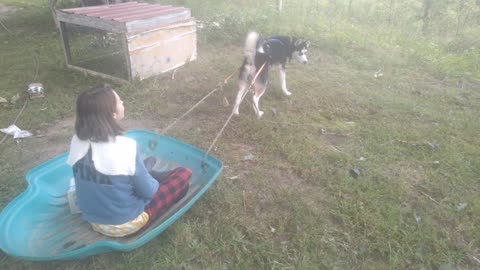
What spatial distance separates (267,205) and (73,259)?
1613 mm

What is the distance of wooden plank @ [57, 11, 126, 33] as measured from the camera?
4.83 m

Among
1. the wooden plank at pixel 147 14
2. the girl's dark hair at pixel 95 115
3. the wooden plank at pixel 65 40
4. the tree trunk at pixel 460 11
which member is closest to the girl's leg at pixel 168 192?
the girl's dark hair at pixel 95 115

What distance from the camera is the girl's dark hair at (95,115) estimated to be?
1954mm

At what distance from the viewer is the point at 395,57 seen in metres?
7.18

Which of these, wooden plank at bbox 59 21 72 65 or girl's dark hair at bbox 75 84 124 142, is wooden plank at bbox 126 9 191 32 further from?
girl's dark hair at bbox 75 84 124 142

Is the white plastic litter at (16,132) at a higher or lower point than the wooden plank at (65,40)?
lower

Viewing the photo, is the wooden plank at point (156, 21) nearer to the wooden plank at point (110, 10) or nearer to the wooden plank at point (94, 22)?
the wooden plank at point (94, 22)

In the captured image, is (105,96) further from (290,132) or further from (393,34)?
(393,34)

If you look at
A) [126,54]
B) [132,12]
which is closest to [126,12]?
[132,12]

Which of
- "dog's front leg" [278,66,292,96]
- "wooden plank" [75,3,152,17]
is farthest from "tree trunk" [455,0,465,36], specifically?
"wooden plank" [75,3,152,17]

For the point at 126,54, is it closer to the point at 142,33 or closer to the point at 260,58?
the point at 142,33

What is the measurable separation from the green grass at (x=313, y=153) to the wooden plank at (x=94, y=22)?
857 mm

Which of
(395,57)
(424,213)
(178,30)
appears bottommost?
(424,213)

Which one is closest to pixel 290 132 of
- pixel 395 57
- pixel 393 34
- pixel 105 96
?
pixel 105 96
